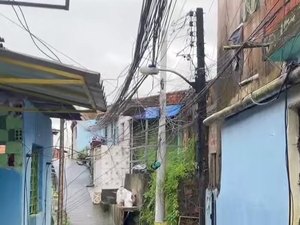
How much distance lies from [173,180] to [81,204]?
364 inches

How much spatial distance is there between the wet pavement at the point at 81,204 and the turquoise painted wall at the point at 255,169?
41.2 ft

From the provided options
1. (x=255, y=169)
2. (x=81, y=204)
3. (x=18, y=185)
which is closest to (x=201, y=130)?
(x=255, y=169)

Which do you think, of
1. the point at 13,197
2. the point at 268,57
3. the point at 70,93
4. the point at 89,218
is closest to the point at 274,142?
the point at 268,57

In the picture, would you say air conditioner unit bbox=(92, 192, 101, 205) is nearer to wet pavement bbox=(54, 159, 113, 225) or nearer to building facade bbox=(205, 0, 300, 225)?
wet pavement bbox=(54, 159, 113, 225)

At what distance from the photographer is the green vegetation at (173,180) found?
1686cm

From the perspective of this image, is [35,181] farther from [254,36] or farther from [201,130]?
[201,130]

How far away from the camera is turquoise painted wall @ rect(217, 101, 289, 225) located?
703 cm

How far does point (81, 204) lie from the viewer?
984 inches

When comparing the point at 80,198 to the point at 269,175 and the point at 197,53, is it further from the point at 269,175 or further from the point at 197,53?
the point at 269,175

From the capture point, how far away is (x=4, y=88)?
24.9 ft

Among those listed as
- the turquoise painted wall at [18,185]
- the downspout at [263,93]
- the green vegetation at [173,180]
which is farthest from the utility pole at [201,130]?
the turquoise painted wall at [18,185]

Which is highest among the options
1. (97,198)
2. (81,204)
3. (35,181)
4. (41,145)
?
(41,145)

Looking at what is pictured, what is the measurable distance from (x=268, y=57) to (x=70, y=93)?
8.74ft

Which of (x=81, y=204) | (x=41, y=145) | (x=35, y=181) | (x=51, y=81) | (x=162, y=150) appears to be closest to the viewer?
(x=51, y=81)
